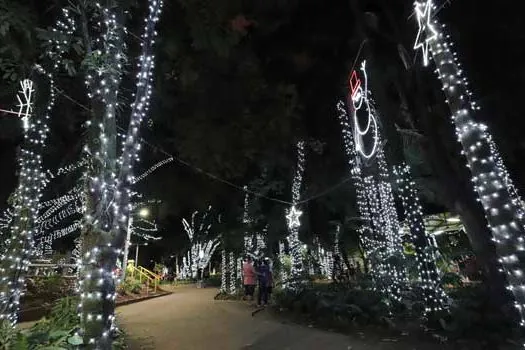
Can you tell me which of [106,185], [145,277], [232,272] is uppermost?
[106,185]

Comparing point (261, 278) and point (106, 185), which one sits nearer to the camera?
point (106, 185)

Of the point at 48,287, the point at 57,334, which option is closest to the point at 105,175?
the point at 57,334

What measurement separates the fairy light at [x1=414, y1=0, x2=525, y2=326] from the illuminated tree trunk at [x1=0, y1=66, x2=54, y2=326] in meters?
6.94

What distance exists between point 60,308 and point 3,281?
2150 millimetres

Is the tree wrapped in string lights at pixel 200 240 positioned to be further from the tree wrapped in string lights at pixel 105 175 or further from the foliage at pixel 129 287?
the tree wrapped in string lights at pixel 105 175

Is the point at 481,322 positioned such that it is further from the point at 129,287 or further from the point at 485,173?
the point at 129,287

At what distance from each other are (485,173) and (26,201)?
7.48 meters

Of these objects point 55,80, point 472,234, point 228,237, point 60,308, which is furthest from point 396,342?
point 228,237

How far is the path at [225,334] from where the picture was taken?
7.47 metres

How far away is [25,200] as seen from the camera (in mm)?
6938

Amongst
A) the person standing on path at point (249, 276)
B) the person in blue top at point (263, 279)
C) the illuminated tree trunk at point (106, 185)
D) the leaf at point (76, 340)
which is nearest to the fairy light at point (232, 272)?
the person standing on path at point (249, 276)

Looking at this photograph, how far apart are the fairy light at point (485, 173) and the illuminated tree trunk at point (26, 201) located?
273 inches

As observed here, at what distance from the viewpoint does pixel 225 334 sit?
28.8 ft

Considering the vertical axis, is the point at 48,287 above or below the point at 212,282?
below
